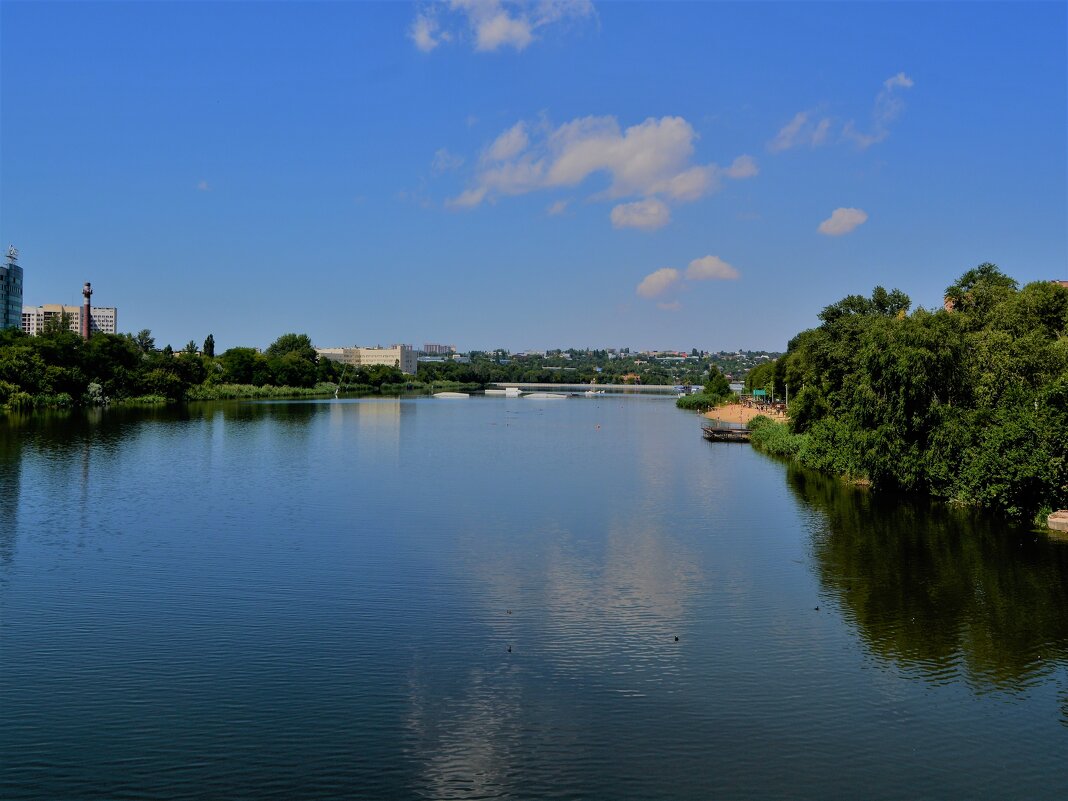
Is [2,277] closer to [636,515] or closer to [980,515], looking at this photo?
[636,515]

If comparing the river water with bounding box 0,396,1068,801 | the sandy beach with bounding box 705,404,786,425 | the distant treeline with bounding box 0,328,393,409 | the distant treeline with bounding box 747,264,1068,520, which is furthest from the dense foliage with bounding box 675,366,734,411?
the river water with bounding box 0,396,1068,801

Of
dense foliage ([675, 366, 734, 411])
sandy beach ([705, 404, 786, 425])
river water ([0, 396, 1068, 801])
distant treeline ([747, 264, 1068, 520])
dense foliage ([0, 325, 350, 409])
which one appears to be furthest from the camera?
dense foliage ([675, 366, 734, 411])

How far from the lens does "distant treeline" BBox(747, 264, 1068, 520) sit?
3064 centimetres

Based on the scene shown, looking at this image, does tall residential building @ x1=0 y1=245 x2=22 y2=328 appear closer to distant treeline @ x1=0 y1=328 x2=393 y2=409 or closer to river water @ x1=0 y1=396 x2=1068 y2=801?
distant treeline @ x1=0 y1=328 x2=393 y2=409

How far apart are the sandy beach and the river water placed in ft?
161

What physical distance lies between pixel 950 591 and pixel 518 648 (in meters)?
12.3

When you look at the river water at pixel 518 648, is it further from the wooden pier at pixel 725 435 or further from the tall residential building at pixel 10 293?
the tall residential building at pixel 10 293

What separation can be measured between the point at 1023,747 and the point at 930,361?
972 inches

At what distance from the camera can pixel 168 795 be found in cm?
1182

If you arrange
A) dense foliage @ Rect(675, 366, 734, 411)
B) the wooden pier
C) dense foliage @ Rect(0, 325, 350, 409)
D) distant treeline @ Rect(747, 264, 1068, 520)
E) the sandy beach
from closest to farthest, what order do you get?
distant treeline @ Rect(747, 264, 1068, 520)
the wooden pier
dense foliage @ Rect(0, 325, 350, 409)
the sandy beach
dense foliage @ Rect(675, 366, 734, 411)

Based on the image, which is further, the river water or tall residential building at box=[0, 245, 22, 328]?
tall residential building at box=[0, 245, 22, 328]

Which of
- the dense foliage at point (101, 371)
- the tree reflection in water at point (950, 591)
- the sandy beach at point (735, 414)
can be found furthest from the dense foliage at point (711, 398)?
the tree reflection in water at point (950, 591)

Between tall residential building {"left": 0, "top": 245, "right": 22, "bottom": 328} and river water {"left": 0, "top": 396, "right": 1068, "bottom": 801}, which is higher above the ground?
tall residential building {"left": 0, "top": 245, "right": 22, "bottom": 328}

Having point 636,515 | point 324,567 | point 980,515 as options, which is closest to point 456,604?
point 324,567
